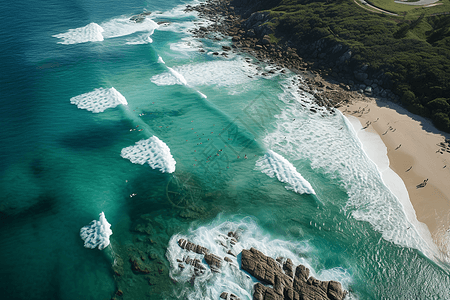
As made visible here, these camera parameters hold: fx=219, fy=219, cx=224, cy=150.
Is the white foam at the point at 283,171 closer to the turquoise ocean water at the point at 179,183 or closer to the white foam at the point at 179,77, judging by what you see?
the turquoise ocean water at the point at 179,183

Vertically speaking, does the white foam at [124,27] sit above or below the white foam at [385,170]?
above

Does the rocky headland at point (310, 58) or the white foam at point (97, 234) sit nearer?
the white foam at point (97, 234)

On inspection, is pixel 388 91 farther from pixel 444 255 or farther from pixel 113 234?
pixel 113 234

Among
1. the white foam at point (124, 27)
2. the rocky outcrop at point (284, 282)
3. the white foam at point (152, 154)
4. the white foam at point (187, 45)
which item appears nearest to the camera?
the rocky outcrop at point (284, 282)

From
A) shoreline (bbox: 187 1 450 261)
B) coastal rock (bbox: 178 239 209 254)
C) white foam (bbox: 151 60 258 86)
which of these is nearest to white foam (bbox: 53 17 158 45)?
white foam (bbox: 151 60 258 86)

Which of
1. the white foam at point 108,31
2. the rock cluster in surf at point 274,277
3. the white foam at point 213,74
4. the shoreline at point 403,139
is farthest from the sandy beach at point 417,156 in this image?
the white foam at point 108,31

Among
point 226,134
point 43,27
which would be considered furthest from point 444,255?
point 43,27
